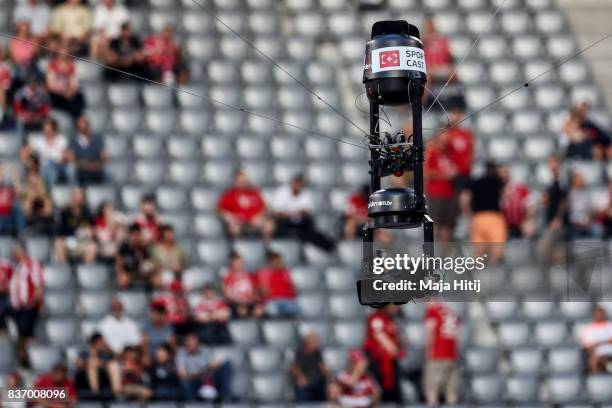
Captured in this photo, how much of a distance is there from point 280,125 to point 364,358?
15.3ft

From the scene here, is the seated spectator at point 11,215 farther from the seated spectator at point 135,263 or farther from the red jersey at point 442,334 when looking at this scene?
the red jersey at point 442,334

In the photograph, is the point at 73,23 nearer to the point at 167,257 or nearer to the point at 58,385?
the point at 167,257

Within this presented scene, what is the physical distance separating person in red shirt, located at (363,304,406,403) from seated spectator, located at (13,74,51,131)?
5300 mm

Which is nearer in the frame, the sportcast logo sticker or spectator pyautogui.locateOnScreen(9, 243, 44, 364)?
the sportcast logo sticker

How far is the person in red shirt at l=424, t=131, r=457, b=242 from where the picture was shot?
→ 24172 mm

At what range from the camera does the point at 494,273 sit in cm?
1850

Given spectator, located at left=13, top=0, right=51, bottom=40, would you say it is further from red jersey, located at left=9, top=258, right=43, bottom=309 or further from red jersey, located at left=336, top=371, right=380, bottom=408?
red jersey, located at left=336, top=371, right=380, bottom=408

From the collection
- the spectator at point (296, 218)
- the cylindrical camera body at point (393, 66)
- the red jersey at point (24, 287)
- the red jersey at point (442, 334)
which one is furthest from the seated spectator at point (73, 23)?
the cylindrical camera body at point (393, 66)

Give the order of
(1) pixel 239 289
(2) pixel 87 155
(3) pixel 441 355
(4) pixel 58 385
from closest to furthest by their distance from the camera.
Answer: (4) pixel 58 385, (3) pixel 441 355, (1) pixel 239 289, (2) pixel 87 155

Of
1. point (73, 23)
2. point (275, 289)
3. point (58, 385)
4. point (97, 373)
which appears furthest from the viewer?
point (73, 23)

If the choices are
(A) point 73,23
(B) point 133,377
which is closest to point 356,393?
(B) point 133,377

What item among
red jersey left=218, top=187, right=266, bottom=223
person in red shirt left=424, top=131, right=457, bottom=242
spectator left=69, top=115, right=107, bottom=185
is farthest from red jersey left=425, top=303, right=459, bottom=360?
spectator left=69, top=115, right=107, bottom=185

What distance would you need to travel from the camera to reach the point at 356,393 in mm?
21906

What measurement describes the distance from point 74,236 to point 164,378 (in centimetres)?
253
